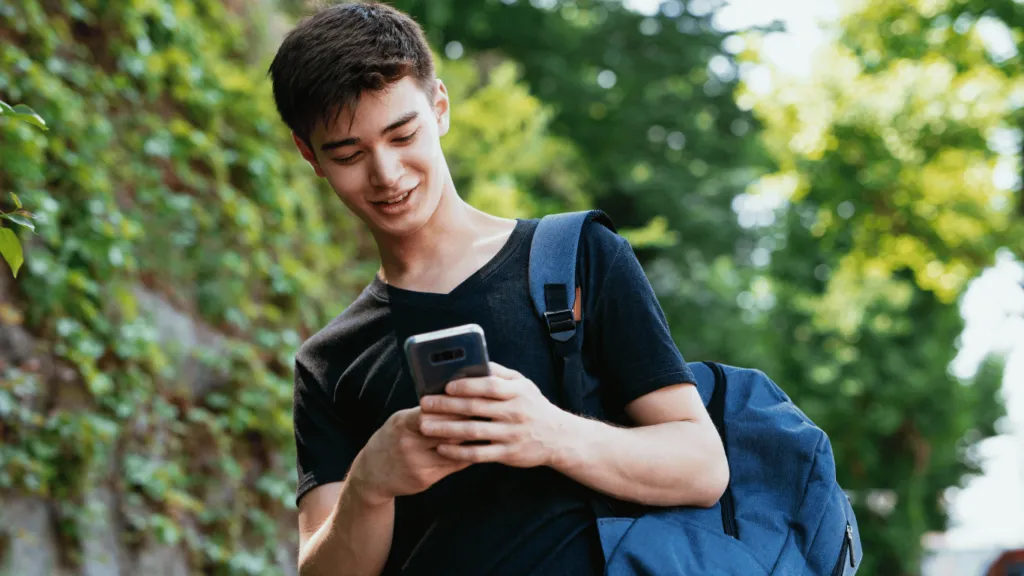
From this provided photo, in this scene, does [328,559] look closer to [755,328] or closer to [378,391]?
[378,391]

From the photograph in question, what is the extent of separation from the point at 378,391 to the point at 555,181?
1191cm

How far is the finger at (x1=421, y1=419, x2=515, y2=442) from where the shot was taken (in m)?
1.59

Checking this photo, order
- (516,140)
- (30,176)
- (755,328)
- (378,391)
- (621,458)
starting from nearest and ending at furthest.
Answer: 1. (621,458)
2. (378,391)
3. (30,176)
4. (516,140)
5. (755,328)

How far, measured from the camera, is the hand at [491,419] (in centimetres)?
158

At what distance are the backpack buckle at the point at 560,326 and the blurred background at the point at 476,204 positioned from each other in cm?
90

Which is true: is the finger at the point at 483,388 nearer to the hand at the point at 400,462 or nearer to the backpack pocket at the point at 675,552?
the hand at the point at 400,462

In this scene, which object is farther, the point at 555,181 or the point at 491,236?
the point at 555,181

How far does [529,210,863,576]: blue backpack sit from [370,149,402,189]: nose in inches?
10.8

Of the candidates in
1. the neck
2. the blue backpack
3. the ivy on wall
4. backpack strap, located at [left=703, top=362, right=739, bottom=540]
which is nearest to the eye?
the neck

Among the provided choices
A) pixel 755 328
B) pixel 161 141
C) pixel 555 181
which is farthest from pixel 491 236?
pixel 755 328

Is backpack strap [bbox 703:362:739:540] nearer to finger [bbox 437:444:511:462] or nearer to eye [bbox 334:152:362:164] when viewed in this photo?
finger [bbox 437:444:511:462]

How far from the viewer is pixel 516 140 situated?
9180mm

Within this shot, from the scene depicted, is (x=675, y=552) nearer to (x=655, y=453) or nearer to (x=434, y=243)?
(x=655, y=453)

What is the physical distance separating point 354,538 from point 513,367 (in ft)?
1.35
